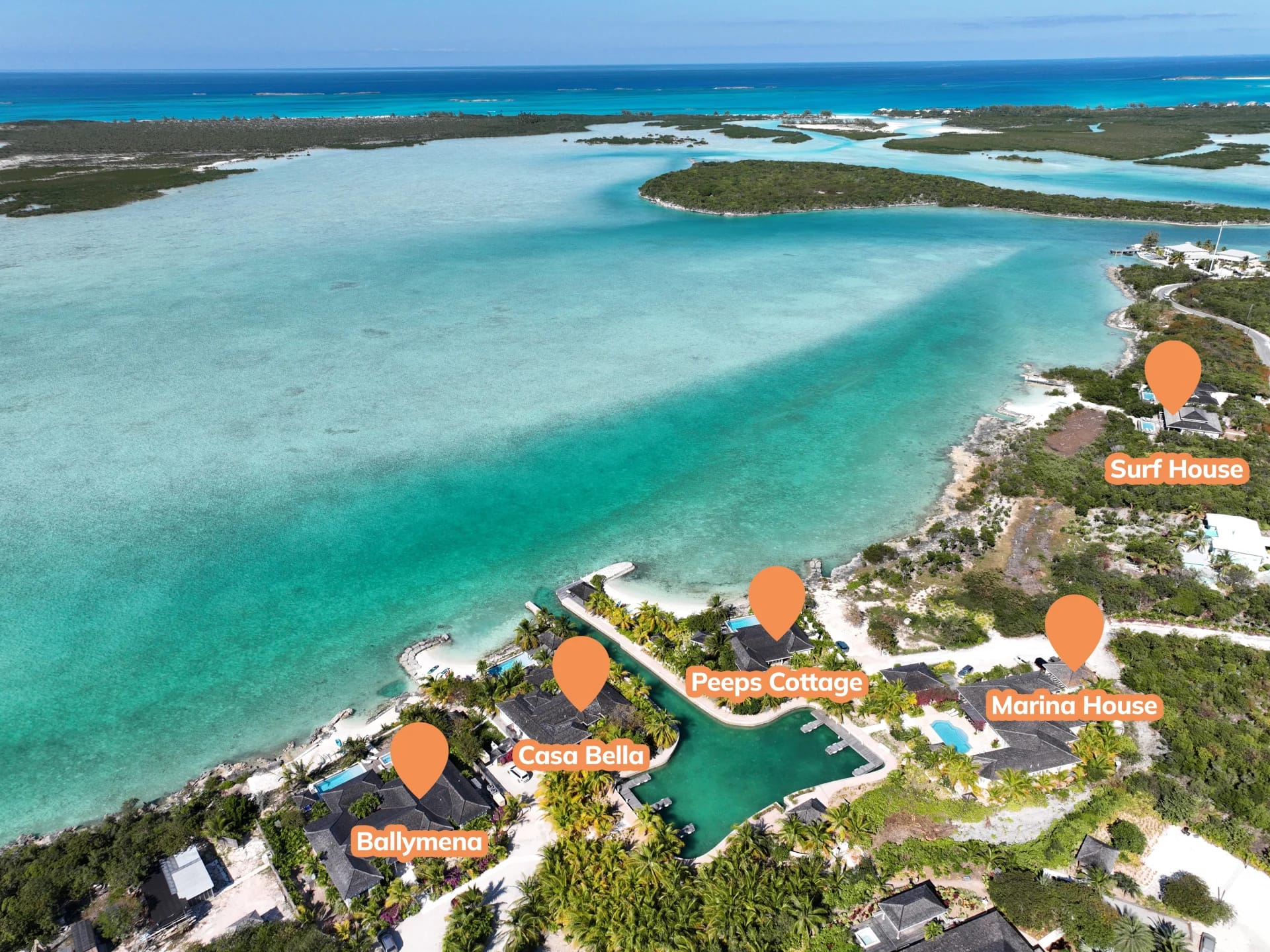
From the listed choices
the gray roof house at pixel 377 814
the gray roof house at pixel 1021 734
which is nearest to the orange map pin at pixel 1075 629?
the gray roof house at pixel 1021 734

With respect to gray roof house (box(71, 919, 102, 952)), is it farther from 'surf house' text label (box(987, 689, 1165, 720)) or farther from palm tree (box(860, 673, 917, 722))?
'surf house' text label (box(987, 689, 1165, 720))

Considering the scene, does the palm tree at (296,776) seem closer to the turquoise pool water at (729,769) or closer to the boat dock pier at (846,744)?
the turquoise pool water at (729,769)

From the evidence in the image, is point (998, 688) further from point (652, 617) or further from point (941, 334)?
point (941, 334)

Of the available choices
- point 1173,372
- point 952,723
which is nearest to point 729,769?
point 952,723

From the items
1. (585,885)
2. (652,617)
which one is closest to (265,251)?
(652,617)

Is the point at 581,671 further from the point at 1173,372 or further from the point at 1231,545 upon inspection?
the point at 1173,372

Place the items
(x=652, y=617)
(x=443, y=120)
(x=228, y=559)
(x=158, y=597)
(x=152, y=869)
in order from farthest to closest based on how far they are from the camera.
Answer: (x=443, y=120), (x=228, y=559), (x=158, y=597), (x=652, y=617), (x=152, y=869)
